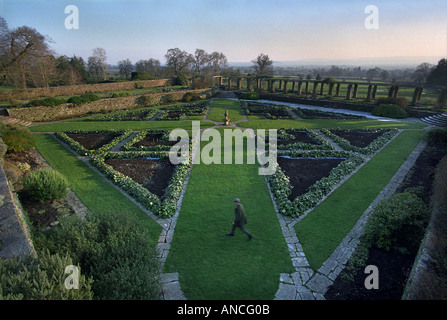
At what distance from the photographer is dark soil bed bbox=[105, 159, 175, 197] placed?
10461mm

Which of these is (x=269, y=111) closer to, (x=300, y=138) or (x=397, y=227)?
(x=300, y=138)

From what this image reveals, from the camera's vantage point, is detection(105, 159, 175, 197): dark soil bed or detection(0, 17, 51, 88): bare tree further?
detection(0, 17, 51, 88): bare tree

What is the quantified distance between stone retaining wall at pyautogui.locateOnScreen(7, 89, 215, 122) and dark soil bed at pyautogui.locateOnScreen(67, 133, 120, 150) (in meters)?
8.63

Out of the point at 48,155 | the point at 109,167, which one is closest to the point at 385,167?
the point at 109,167

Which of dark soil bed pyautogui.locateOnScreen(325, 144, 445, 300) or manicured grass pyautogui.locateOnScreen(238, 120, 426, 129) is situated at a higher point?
manicured grass pyautogui.locateOnScreen(238, 120, 426, 129)

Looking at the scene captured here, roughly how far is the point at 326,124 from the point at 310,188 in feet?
43.1

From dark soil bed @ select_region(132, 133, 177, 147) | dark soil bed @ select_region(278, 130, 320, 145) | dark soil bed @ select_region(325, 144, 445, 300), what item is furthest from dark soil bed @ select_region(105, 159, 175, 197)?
dark soil bed @ select_region(278, 130, 320, 145)

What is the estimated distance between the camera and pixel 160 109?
91.7ft

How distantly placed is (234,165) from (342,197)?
17.3 ft

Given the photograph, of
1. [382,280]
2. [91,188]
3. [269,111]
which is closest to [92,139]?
[91,188]

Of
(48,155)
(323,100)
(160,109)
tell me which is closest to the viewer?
(48,155)

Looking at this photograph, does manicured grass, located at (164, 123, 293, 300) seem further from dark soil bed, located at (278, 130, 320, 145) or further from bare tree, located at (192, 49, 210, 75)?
bare tree, located at (192, 49, 210, 75)

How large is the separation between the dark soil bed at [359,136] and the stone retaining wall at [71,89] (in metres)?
34.0
